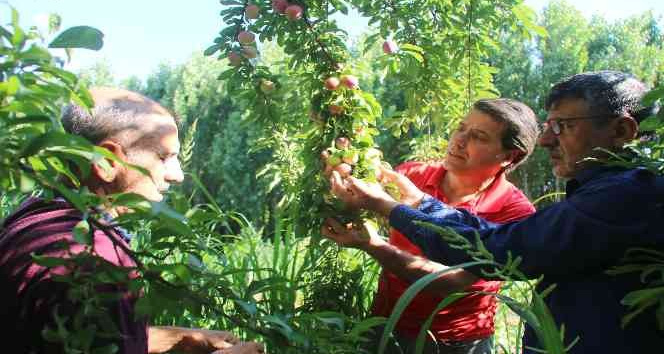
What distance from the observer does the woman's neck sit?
6.64 ft

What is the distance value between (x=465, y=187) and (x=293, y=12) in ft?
2.82

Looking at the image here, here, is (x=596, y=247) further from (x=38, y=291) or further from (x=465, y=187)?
(x=38, y=291)

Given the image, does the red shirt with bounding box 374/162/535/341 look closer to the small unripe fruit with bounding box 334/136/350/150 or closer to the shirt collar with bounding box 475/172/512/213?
the shirt collar with bounding box 475/172/512/213

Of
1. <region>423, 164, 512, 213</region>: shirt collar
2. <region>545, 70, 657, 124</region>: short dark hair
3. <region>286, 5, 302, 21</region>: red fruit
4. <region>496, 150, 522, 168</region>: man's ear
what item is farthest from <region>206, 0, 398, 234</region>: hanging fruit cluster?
<region>545, 70, 657, 124</region>: short dark hair

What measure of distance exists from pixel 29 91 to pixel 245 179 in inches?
366

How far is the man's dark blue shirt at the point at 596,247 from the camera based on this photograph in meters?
1.13

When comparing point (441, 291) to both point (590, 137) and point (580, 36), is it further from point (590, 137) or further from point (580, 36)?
point (580, 36)

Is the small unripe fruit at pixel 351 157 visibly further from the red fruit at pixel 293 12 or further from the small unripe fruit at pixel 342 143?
the red fruit at pixel 293 12

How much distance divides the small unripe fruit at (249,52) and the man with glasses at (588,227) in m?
0.65

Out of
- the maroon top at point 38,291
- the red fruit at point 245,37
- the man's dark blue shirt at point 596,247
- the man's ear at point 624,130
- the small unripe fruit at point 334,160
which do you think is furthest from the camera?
the red fruit at point 245,37

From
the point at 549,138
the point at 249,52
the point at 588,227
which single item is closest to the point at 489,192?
the point at 549,138

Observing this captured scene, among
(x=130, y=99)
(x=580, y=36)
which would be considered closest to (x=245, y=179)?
(x=580, y=36)

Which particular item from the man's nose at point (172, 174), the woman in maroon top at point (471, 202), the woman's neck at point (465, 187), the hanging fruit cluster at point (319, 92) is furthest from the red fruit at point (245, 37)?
the woman's neck at point (465, 187)

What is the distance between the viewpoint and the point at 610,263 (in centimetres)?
118
